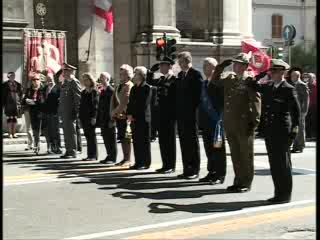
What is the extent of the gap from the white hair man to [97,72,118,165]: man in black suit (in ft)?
0.63

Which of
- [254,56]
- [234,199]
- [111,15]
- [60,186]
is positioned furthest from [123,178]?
[111,15]

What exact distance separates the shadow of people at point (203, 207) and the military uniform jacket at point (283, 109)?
1.02m

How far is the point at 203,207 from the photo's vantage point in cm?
802

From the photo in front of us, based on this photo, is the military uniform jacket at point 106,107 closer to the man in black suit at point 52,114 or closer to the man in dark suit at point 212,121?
the man in black suit at point 52,114

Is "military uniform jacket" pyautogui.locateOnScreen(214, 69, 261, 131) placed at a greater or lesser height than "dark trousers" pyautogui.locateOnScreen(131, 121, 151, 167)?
greater

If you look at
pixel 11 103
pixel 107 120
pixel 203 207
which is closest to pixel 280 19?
pixel 11 103

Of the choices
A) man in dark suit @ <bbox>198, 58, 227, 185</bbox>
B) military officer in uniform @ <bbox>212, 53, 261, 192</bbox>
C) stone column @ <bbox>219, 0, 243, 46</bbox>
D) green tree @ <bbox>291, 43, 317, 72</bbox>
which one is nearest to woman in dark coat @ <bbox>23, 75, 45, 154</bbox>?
man in dark suit @ <bbox>198, 58, 227, 185</bbox>

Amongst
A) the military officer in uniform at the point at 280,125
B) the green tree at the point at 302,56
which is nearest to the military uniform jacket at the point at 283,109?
the military officer in uniform at the point at 280,125

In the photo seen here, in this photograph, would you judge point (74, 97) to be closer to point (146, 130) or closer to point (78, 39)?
point (146, 130)

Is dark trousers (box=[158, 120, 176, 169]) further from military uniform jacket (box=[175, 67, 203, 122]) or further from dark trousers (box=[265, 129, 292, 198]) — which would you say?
dark trousers (box=[265, 129, 292, 198])

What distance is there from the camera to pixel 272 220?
7246 millimetres

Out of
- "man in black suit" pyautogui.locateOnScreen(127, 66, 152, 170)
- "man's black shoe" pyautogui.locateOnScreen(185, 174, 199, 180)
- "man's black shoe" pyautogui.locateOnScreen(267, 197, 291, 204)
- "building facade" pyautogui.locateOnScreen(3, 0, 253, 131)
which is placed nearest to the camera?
"man's black shoe" pyautogui.locateOnScreen(267, 197, 291, 204)

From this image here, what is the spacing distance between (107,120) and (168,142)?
5.98 feet

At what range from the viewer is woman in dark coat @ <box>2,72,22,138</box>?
16875mm
